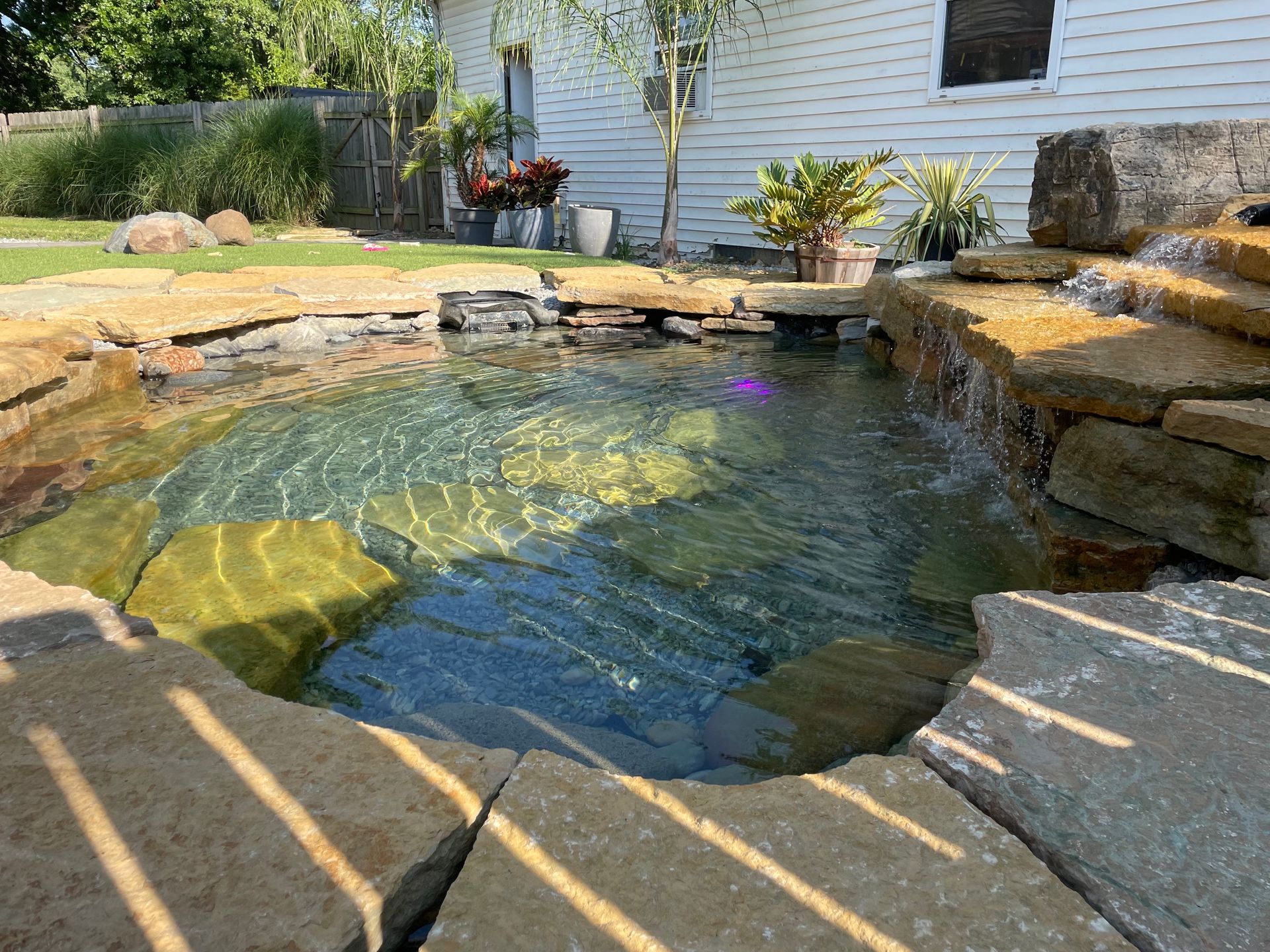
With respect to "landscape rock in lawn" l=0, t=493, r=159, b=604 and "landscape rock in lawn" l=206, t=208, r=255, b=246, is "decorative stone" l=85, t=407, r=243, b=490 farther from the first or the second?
"landscape rock in lawn" l=206, t=208, r=255, b=246

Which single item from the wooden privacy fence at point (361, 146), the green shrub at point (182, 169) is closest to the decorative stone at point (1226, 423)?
the wooden privacy fence at point (361, 146)

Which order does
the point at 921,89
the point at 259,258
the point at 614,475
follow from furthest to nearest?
the point at 259,258 < the point at 921,89 < the point at 614,475

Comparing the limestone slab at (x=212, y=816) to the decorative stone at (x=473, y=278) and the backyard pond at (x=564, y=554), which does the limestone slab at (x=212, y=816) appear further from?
the decorative stone at (x=473, y=278)

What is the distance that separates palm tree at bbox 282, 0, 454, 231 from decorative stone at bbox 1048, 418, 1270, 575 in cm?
1115

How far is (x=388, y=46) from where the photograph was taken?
1149 centimetres

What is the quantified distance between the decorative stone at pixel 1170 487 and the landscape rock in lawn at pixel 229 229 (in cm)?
934

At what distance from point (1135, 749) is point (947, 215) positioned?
5.99m

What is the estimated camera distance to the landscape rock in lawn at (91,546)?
101 inches

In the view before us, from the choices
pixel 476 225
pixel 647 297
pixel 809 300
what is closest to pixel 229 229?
pixel 476 225

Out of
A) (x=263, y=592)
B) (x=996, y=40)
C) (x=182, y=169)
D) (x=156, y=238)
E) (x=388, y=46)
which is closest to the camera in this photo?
(x=263, y=592)

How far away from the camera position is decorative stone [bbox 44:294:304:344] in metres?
4.98

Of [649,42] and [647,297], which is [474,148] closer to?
[649,42]

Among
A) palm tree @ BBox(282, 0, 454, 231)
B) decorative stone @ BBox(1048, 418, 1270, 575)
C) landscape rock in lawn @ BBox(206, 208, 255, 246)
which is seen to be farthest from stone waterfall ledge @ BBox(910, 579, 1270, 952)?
palm tree @ BBox(282, 0, 454, 231)

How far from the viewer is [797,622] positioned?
2.45 metres
